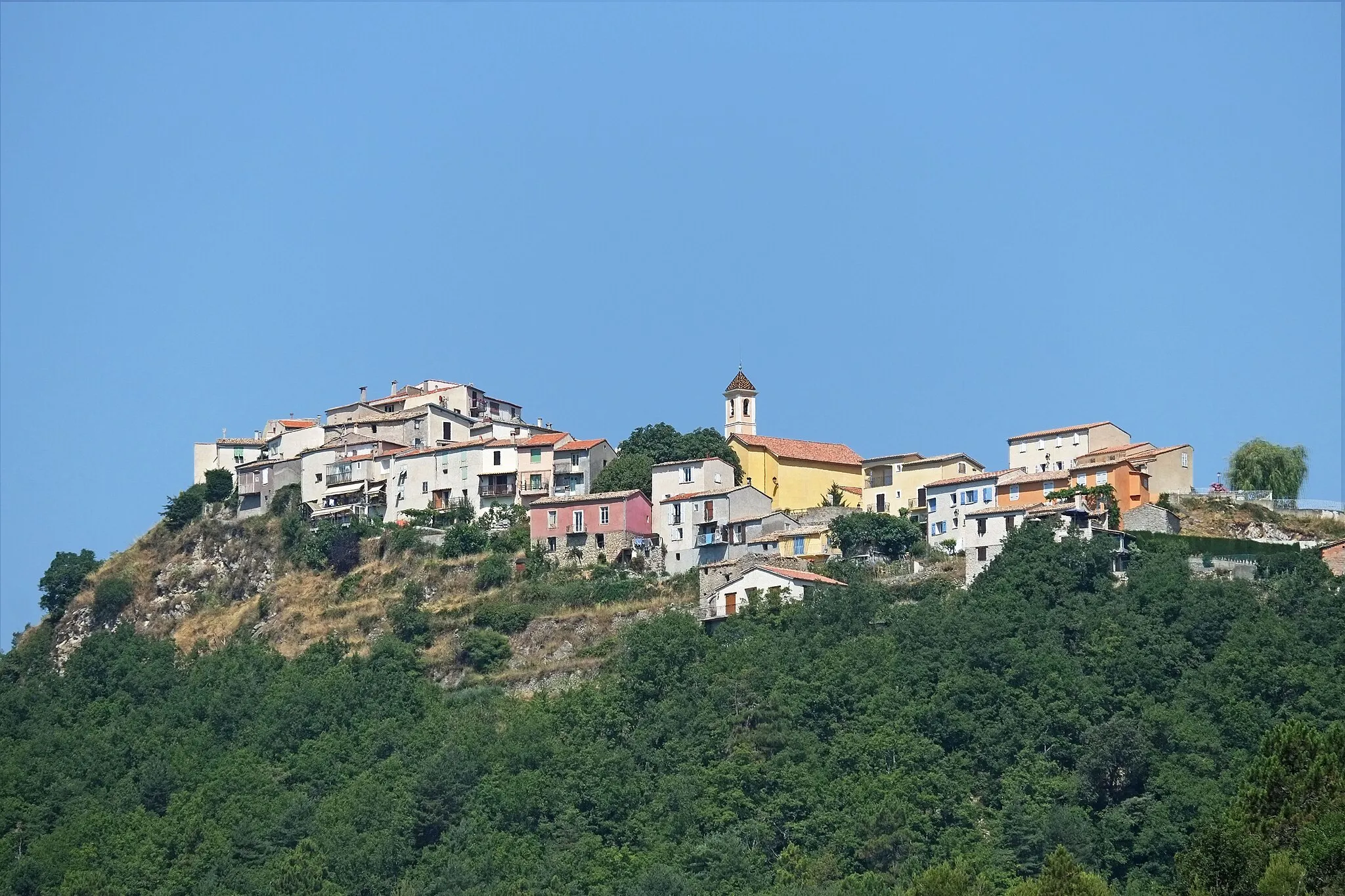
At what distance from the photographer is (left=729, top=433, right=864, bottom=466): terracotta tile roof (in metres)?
82.9

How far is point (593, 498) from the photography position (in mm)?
79562

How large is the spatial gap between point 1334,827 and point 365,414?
162 ft

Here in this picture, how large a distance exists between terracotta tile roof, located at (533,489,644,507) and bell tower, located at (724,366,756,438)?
671cm

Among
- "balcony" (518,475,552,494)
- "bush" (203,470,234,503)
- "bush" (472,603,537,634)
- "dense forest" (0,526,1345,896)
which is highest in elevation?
"bush" (203,470,234,503)

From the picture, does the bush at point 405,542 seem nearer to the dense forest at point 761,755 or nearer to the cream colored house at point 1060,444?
the dense forest at point 761,755

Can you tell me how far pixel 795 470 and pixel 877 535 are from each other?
22.8 feet

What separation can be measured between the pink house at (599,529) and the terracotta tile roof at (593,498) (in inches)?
0.8

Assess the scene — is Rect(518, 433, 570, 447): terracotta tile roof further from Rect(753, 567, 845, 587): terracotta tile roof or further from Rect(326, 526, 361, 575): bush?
Rect(753, 567, 845, 587): terracotta tile roof

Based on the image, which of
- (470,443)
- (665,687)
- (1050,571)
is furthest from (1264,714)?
(470,443)

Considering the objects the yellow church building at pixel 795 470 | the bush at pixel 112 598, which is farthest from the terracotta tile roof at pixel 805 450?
the bush at pixel 112 598

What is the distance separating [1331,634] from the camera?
66875 mm

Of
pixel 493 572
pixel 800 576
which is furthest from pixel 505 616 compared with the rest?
pixel 800 576

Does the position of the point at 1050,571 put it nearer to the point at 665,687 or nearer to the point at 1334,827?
the point at 665,687

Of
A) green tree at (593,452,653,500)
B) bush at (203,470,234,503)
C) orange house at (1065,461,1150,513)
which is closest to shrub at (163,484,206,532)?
bush at (203,470,234,503)
